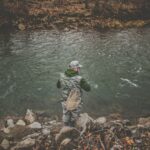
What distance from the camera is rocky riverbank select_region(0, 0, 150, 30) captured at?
30547mm

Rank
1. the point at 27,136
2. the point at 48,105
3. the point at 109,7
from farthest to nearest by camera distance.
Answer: the point at 109,7
the point at 48,105
the point at 27,136

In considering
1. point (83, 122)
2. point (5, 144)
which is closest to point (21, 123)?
point (5, 144)

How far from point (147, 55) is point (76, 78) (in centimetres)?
1238

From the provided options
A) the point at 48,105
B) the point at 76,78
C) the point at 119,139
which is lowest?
the point at 48,105

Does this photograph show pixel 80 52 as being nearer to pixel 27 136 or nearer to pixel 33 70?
pixel 33 70

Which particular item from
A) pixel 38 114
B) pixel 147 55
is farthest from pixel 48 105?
pixel 147 55

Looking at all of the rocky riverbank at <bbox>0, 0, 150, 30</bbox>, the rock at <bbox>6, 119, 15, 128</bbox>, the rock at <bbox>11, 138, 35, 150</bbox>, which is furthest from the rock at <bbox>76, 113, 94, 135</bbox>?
the rocky riverbank at <bbox>0, 0, 150, 30</bbox>

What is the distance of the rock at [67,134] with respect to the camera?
9.27 metres

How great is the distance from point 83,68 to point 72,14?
17.0 m

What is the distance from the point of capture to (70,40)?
2525 cm

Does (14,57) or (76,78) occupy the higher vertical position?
(76,78)

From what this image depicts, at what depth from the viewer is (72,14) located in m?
34.3

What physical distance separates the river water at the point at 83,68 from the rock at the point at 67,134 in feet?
12.6

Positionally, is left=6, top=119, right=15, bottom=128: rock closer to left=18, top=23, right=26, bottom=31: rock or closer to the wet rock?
the wet rock
